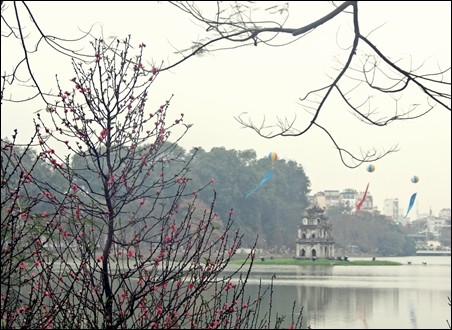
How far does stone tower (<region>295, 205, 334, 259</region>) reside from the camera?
180ft

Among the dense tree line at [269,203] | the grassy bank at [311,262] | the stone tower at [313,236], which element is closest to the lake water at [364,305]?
the dense tree line at [269,203]

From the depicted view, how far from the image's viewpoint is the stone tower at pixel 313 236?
54938 mm

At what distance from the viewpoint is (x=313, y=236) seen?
55156 millimetres

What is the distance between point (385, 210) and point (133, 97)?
131213 millimetres

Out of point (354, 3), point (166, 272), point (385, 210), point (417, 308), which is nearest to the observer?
point (354, 3)

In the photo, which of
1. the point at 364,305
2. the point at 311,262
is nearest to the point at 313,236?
the point at 311,262

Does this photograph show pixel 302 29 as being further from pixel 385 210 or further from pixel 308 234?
pixel 385 210

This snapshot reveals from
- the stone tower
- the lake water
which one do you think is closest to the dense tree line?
the stone tower

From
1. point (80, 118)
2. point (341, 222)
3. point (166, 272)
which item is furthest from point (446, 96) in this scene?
point (341, 222)

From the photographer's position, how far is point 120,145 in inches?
133

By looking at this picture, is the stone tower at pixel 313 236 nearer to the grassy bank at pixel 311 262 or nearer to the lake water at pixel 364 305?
the grassy bank at pixel 311 262

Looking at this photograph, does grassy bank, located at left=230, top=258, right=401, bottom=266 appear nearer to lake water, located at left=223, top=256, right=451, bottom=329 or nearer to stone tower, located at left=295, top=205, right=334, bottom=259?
stone tower, located at left=295, top=205, right=334, bottom=259

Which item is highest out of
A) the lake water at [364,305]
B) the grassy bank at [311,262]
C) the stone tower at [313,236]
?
the stone tower at [313,236]

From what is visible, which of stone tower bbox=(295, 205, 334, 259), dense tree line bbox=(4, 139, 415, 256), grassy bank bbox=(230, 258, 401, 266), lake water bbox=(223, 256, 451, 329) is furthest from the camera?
stone tower bbox=(295, 205, 334, 259)
